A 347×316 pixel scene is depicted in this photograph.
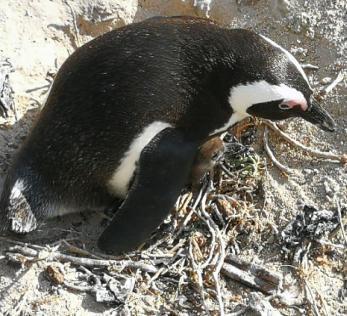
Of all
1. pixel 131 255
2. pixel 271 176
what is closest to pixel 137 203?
pixel 131 255

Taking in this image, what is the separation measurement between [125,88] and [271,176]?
0.71m

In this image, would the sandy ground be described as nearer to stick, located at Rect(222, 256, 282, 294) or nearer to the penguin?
stick, located at Rect(222, 256, 282, 294)

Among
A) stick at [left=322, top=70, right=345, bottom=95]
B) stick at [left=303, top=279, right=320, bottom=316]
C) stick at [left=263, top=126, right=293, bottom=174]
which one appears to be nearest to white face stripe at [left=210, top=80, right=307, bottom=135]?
stick at [left=263, top=126, right=293, bottom=174]

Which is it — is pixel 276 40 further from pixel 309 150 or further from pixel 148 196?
pixel 148 196

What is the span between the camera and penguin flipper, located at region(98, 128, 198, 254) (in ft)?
9.60

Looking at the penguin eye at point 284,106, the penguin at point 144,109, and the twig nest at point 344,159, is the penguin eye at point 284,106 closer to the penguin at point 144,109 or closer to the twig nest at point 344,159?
the penguin at point 144,109

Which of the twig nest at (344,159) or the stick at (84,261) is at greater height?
the twig nest at (344,159)

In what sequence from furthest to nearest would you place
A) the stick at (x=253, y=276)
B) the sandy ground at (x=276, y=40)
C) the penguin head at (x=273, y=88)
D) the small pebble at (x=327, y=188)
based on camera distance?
the small pebble at (x=327, y=188) → the sandy ground at (x=276, y=40) → the stick at (x=253, y=276) → the penguin head at (x=273, y=88)

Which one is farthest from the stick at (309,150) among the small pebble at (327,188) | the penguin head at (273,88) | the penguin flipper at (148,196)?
the penguin flipper at (148,196)

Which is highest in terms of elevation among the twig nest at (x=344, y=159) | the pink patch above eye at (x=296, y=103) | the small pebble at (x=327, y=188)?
the pink patch above eye at (x=296, y=103)

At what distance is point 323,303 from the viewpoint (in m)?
2.97

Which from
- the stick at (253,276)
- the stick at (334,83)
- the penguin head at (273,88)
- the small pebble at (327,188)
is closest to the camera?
the penguin head at (273,88)

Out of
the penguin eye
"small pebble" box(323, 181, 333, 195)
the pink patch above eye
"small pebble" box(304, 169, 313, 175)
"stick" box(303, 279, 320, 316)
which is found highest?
the pink patch above eye

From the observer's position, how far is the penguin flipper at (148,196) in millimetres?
2926
